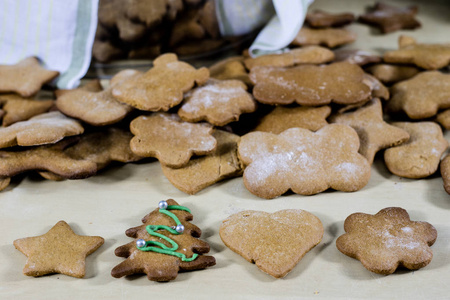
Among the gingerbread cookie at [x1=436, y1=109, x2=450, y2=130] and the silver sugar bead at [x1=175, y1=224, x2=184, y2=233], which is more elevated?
the silver sugar bead at [x1=175, y1=224, x2=184, y2=233]

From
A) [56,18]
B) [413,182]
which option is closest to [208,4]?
[56,18]

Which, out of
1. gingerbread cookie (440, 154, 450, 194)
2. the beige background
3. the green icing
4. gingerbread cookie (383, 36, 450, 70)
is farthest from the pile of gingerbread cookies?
gingerbread cookie (440, 154, 450, 194)

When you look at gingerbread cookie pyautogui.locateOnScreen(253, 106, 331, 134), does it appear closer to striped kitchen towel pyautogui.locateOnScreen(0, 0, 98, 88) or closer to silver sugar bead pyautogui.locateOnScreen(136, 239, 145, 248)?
silver sugar bead pyautogui.locateOnScreen(136, 239, 145, 248)

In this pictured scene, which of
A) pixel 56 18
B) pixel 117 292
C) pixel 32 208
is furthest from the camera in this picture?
pixel 56 18

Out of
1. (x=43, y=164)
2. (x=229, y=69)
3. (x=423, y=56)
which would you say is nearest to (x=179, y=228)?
(x=43, y=164)

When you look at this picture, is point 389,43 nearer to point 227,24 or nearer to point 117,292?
point 227,24

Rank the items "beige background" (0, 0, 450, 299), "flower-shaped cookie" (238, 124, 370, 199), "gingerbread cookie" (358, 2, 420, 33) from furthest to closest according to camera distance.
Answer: "gingerbread cookie" (358, 2, 420, 33)
"flower-shaped cookie" (238, 124, 370, 199)
"beige background" (0, 0, 450, 299)

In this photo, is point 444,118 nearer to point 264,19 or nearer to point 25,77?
point 264,19

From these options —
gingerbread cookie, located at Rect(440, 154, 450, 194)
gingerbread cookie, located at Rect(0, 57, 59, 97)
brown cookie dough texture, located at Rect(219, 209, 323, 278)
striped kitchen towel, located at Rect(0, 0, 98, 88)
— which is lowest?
gingerbread cookie, located at Rect(440, 154, 450, 194)
